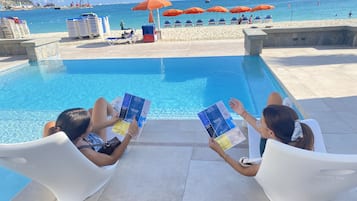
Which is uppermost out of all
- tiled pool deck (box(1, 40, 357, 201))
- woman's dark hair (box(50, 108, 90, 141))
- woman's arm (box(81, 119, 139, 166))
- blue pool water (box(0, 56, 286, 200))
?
woman's dark hair (box(50, 108, 90, 141))

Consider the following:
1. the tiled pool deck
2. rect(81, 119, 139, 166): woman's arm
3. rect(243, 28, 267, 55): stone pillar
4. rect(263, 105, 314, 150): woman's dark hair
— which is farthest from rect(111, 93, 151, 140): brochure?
rect(243, 28, 267, 55): stone pillar

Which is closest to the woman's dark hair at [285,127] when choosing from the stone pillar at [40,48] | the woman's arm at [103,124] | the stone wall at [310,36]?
the woman's arm at [103,124]

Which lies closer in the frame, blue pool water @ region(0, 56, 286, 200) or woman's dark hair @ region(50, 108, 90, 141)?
woman's dark hair @ region(50, 108, 90, 141)

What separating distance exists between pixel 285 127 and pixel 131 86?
18.0ft

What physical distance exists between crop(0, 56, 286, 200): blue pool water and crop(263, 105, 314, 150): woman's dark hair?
9.68 ft

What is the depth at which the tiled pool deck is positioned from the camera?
2242mm

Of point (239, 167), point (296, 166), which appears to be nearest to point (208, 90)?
point (239, 167)

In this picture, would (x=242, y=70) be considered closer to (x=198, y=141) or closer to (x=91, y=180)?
(x=198, y=141)

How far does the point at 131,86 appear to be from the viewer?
22.2ft

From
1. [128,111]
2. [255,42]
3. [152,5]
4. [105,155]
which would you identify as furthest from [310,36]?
[105,155]

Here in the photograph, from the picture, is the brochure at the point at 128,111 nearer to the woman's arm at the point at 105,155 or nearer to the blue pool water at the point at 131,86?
the woman's arm at the point at 105,155

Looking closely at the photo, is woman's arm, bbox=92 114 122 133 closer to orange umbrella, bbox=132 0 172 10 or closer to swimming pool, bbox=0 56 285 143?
swimming pool, bbox=0 56 285 143

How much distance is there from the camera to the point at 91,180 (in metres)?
2.11

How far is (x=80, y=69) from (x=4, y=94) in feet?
7.63
